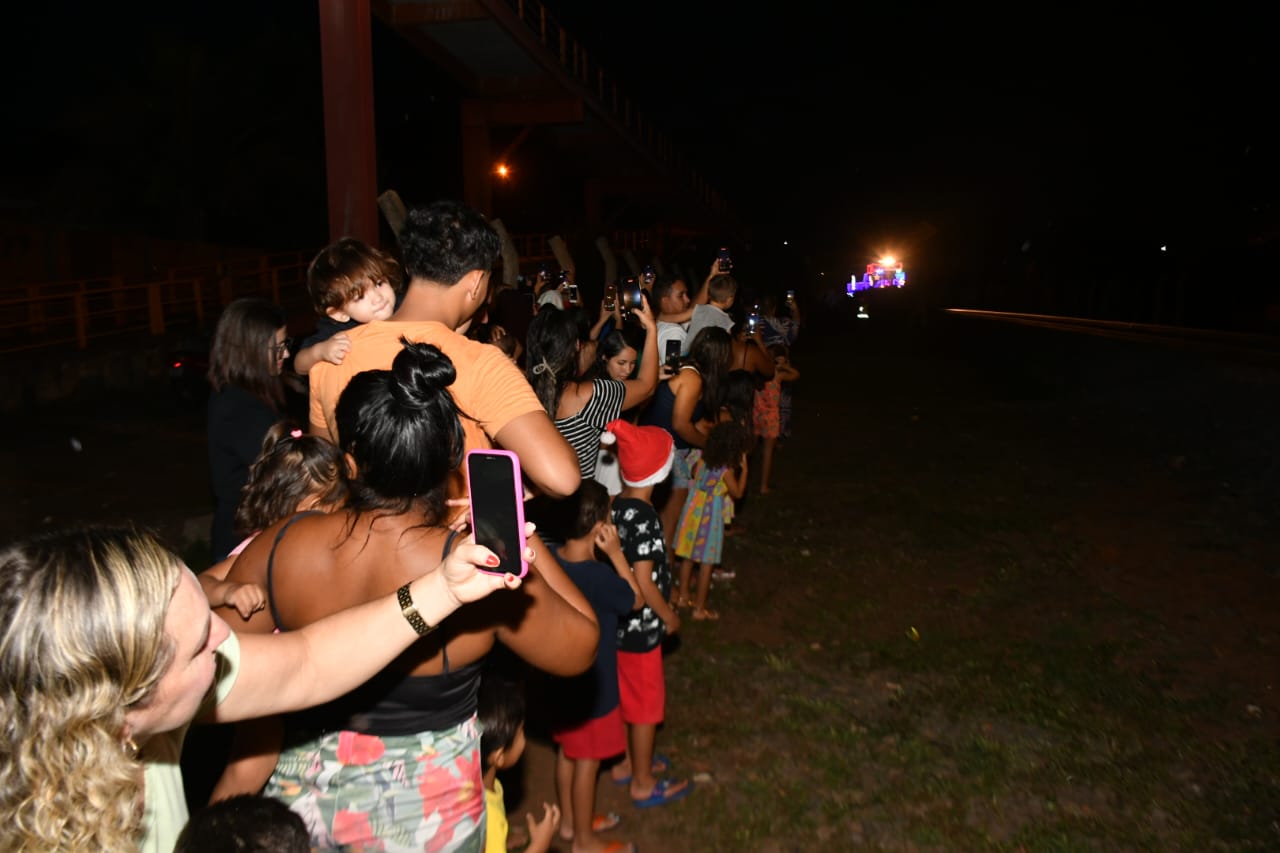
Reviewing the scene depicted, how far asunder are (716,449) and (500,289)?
236 cm

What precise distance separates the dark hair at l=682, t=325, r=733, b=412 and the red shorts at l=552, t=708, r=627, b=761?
8.46 feet

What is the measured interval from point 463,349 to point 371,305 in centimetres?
73

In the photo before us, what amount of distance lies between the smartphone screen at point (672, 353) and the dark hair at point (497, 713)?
Answer: 2702 mm

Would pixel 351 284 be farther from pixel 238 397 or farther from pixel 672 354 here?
pixel 672 354

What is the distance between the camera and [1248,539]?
25.2 feet

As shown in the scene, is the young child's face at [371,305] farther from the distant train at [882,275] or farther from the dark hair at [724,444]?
the distant train at [882,275]

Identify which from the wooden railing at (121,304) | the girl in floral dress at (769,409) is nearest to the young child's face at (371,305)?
the girl in floral dress at (769,409)

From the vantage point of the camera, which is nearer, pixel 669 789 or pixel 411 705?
pixel 411 705

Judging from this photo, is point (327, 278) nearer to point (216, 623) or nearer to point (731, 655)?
point (216, 623)

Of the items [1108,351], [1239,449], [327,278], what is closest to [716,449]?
[327,278]

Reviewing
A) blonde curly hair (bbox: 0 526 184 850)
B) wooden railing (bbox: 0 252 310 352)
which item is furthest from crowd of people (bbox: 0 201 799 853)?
wooden railing (bbox: 0 252 310 352)

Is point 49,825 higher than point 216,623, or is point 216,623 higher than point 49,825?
point 216,623

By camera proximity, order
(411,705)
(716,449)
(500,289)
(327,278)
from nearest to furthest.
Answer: (411,705)
(327,278)
(716,449)
(500,289)

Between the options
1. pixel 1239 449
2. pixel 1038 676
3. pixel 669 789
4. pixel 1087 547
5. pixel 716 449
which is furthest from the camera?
pixel 1239 449
